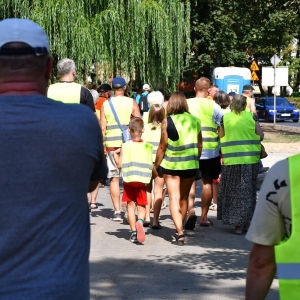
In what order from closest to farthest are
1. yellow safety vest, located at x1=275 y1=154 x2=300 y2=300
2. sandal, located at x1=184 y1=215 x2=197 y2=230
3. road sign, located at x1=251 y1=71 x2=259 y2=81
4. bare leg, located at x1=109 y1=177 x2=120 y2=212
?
yellow safety vest, located at x1=275 y1=154 x2=300 y2=300
sandal, located at x1=184 y1=215 x2=197 y2=230
bare leg, located at x1=109 y1=177 x2=120 y2=212
road sign, located at x1=251 y1=71 x2=259 y2=81

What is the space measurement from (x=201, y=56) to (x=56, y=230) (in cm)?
4612

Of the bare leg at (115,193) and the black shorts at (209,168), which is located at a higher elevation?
the black shorts at (209,168)

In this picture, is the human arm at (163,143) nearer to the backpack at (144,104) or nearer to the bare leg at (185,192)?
the bare leg at (185,192)

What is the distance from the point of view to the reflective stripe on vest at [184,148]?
10242 millimetres

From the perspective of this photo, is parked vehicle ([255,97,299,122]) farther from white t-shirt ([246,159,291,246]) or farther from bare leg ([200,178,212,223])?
white t-shirt ([246,159,291,246])

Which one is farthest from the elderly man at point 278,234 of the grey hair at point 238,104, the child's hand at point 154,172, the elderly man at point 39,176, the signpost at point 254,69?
the signpost at point 254,69

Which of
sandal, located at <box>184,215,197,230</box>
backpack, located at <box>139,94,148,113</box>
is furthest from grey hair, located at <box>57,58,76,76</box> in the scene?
backpack, located at <box>139,94,148,113</box>

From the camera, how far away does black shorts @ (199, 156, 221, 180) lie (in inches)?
454

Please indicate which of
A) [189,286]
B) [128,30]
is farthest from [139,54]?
[189,286]

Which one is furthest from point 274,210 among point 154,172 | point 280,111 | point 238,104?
point 280,111

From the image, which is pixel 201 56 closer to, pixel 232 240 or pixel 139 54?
pixel 139 54

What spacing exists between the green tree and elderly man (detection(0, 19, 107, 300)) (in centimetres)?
1961

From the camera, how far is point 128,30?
24672mm

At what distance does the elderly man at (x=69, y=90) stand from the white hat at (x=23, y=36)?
20.4 feet
